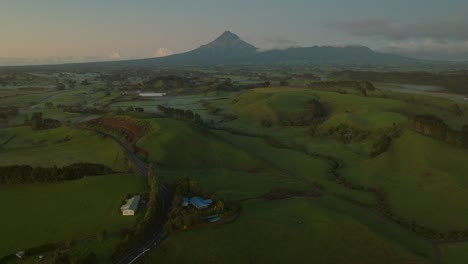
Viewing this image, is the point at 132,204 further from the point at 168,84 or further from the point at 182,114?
the point at 168,84

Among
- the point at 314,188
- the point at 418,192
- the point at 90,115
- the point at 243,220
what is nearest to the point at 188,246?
the point at 243,220

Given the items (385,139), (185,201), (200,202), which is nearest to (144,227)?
(185,201)

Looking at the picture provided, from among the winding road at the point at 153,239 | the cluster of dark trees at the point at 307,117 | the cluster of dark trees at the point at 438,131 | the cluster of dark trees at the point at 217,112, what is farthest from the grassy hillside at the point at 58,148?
the cluster of dark trees at the point at 438,131

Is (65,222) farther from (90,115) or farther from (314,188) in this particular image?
(90,115)

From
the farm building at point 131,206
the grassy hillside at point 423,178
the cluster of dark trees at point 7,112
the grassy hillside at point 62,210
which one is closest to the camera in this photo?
the grassy hillside at point 62,210

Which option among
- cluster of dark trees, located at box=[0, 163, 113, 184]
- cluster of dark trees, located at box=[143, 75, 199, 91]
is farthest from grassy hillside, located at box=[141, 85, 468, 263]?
cluster of dark trees, located at box=[143, 75, 199, 91]

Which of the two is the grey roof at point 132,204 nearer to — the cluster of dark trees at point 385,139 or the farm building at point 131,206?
the farm building at point 131,206

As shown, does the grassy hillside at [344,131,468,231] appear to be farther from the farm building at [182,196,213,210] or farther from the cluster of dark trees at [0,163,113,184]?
the cluster of dark trees at [0,163,113,184]
